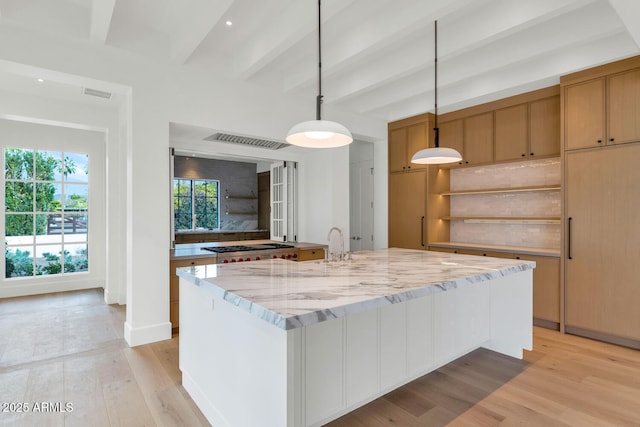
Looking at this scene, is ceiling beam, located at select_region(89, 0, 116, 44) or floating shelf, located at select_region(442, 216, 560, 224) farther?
floating shelf, located at select_region(442, 216, 560, 224)

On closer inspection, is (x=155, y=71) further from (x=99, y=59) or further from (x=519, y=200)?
(x=519, y=200)

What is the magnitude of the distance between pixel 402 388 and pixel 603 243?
2477mm

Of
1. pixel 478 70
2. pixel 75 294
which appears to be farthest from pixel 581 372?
pixel 75 294

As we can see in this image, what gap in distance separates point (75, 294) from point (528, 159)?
21.4ft

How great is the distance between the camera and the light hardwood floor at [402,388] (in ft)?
6.82

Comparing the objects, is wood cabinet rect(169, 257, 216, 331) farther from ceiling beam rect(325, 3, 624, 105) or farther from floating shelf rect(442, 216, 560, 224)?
floating shelf rect(442, 216, 560, 224)

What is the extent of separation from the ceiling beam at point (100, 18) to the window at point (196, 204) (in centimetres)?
474

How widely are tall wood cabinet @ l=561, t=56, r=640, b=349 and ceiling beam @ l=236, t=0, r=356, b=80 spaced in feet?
8.70

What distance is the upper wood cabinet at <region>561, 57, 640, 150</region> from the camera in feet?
10.2

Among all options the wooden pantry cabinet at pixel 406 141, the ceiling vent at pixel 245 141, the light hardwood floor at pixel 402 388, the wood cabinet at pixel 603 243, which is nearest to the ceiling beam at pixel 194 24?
the ceiling vent at pixel 245 141

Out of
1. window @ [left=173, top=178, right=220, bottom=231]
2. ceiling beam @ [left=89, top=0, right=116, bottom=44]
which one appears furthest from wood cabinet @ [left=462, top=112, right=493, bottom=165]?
window @ [left=173, top=178, right=220, bottom=231]

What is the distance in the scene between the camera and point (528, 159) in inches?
160

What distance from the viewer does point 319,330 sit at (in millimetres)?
1709

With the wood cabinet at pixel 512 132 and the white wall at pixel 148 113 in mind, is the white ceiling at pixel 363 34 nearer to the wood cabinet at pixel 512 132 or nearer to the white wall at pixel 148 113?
the white wall at pixel 148 113
